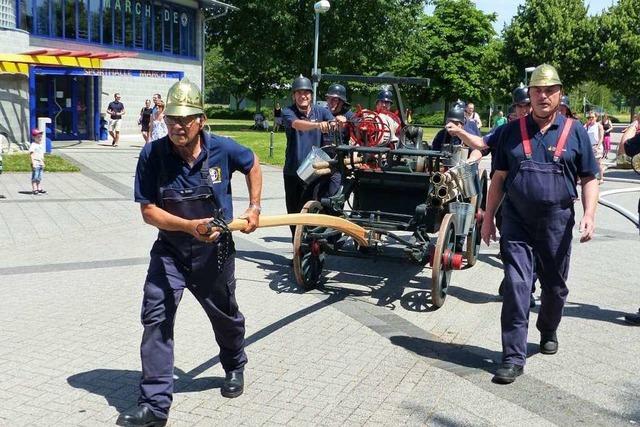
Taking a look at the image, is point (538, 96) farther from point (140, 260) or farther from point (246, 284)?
point (140, 260)

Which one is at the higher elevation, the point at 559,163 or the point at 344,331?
the point at 559,163

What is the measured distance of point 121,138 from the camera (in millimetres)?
27469

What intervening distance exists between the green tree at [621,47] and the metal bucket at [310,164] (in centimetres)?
4339

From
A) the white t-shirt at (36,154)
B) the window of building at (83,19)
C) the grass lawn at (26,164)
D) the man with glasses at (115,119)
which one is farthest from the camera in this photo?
the window of building at (83,19)

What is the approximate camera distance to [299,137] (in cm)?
739

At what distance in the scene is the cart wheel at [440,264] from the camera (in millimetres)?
5996

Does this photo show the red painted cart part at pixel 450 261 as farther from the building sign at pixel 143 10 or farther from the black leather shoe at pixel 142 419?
the building sign at pixel 143 10

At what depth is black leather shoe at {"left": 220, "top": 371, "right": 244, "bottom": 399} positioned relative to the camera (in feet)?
13.9

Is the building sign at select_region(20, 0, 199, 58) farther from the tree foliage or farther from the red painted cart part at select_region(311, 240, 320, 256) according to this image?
the tree foliage

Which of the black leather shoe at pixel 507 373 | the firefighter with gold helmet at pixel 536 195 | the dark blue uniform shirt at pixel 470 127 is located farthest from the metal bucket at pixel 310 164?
the black leather shoe at pixel 507 373

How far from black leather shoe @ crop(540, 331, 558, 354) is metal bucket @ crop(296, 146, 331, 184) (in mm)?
2614

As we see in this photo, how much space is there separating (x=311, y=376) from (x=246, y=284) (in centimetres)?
249

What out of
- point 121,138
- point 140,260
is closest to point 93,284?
point 140,260

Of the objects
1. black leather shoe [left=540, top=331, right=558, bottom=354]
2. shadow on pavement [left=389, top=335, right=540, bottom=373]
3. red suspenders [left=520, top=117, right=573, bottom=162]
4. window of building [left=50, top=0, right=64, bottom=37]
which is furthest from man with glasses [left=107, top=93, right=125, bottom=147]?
red suspenders [left=520, top=117, right=573, bottom=162]
